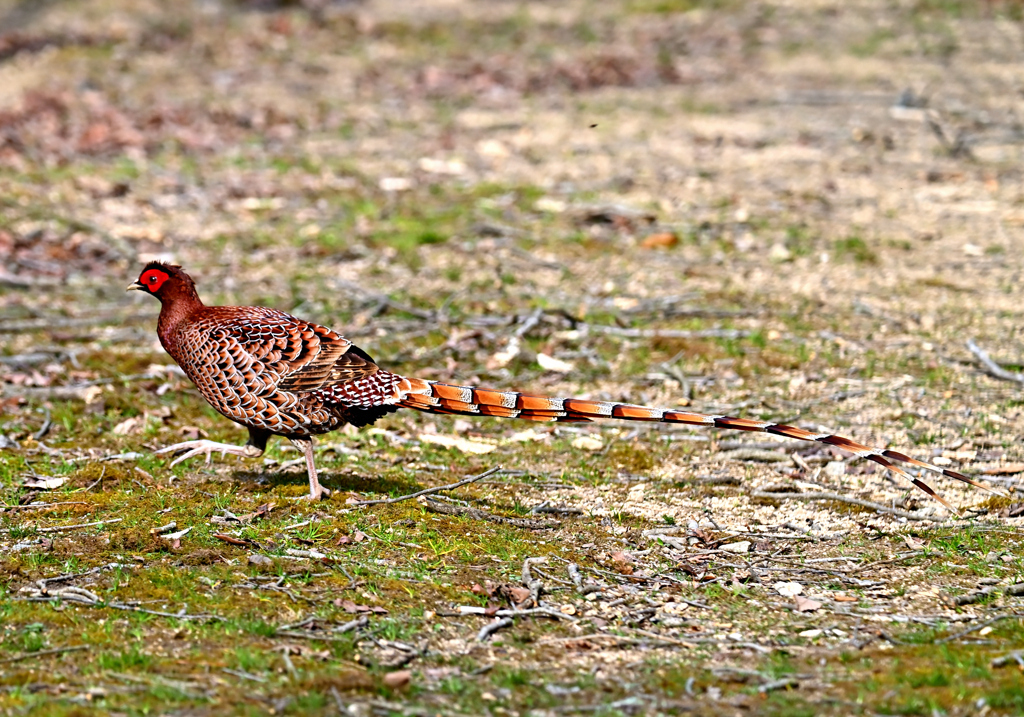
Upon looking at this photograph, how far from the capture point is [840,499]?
6.11 meters

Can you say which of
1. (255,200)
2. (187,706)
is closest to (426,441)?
(187,706)

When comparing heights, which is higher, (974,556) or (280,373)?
(280,373)

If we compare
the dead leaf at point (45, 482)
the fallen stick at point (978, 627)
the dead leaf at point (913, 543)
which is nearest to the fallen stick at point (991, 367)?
the dead leaf at point (913, 543)

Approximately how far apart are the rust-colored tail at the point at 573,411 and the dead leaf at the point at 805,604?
0.65 metres

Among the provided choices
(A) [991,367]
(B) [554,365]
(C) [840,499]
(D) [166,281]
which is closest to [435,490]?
(D) [166,281]

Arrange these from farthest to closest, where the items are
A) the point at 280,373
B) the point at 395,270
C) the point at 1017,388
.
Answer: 1. the point at 395,270
2. the point at 1017,388
3. the point at 280,373

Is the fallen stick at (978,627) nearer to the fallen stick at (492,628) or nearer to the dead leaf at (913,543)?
the dead leaf at (913,543)

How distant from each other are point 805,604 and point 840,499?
121 cm

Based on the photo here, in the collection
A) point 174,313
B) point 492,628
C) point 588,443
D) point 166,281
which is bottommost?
point 588,443

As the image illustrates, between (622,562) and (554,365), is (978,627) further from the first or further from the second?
A: (554,365)

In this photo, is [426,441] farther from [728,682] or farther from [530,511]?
[728,682]

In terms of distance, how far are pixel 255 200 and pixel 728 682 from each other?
29.4 ft

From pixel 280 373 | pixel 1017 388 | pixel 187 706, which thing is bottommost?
pixel 1017 388

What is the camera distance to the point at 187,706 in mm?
4027
